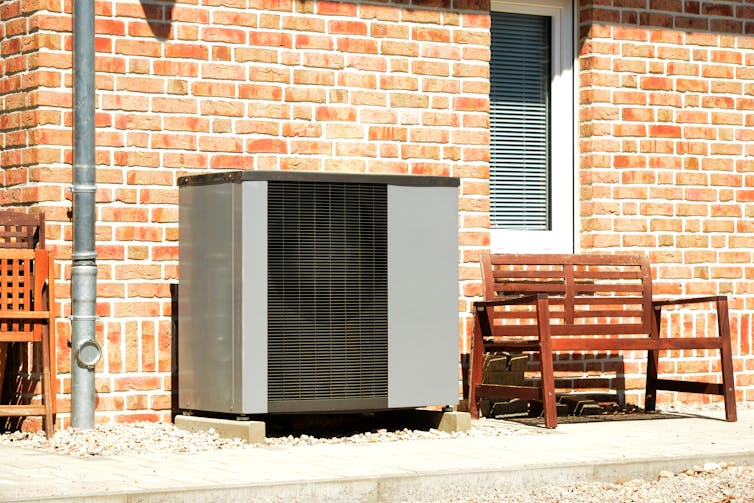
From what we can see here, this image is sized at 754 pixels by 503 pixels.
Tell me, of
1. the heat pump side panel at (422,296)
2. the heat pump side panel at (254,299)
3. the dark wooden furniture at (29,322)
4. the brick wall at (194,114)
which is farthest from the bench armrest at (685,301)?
the dark wooden furniture at (29,322)

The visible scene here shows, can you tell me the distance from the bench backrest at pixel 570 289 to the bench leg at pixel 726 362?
51 cm

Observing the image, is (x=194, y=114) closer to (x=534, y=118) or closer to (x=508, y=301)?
(x=508, y=301)

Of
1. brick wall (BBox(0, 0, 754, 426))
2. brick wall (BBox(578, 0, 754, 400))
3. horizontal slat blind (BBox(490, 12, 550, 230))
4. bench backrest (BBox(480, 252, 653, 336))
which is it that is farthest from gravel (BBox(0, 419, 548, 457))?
brick wall (BBox(578, 0, 754, 400))

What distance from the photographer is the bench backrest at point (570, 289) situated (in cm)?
984

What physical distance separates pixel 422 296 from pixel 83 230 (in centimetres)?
193

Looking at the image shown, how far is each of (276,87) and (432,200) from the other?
1336mm

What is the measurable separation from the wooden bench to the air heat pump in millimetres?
570

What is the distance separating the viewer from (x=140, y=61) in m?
9.27

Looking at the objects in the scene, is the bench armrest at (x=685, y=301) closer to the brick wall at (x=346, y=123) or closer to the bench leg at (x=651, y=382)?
the bench leg at (x=651, y=382)

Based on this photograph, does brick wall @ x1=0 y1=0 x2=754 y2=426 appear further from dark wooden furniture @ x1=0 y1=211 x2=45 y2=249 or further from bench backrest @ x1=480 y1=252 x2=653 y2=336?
bench backrest @ x1=480 y1=252 x2=653 y2=336

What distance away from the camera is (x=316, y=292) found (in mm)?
8734

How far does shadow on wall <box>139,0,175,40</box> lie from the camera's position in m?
9.30

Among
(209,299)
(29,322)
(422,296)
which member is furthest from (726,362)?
(29,322)

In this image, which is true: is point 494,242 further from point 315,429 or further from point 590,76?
point 315,429
